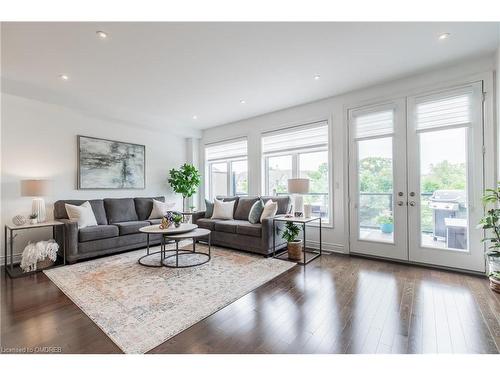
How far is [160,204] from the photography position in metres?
4.94

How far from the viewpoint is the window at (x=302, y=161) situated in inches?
174

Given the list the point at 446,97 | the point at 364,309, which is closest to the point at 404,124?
the point at 446,97

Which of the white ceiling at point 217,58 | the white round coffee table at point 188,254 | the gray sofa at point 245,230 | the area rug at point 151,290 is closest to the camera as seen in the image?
the area rug at point 151,290

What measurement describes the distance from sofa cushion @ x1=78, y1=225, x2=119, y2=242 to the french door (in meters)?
3.91

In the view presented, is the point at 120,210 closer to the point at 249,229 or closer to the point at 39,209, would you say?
the point at 39,209

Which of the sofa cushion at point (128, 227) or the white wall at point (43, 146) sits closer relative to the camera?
the white wall at point (43, 146)

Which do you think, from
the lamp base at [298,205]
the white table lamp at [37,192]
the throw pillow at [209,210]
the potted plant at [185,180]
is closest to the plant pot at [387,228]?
the lamp base at [298,205]

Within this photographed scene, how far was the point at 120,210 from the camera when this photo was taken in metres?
4.53

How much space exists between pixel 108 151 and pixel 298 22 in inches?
164

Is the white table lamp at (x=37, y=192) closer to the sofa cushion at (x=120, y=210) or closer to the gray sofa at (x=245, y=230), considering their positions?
the sofa cushion at (x=120, y=210)

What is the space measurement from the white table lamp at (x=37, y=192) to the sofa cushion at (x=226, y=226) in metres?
2.67

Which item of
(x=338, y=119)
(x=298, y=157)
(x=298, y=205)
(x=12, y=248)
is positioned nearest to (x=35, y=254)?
→ (x=12, y=248)

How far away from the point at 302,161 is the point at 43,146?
4.50 m

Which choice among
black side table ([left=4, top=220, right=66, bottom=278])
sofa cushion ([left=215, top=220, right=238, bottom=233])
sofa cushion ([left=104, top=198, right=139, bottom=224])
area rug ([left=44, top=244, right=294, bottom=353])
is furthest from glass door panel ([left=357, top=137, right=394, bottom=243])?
black side table ([left=4, top=220, right=66, bottom=278])
